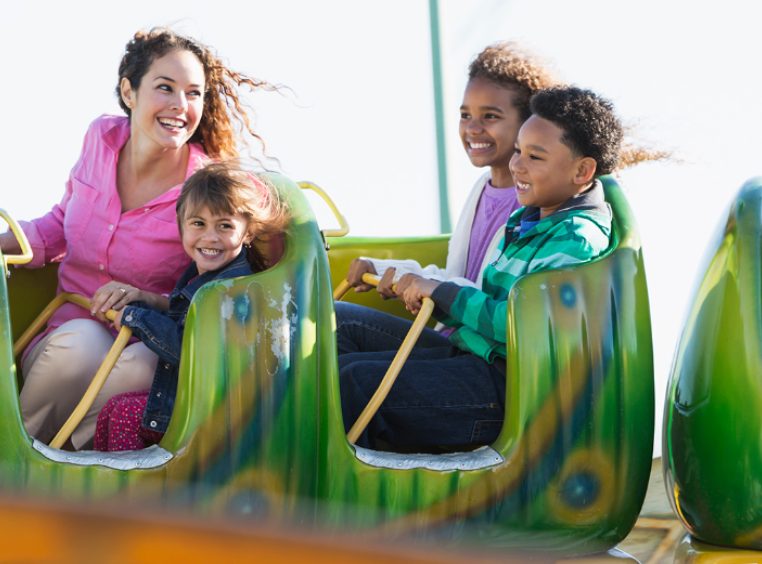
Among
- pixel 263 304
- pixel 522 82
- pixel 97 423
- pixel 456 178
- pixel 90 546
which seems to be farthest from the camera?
pixel 456 178

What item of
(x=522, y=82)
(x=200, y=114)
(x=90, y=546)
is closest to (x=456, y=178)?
(x=522, y=82)

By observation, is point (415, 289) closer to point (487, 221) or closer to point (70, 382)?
point (487, 221)

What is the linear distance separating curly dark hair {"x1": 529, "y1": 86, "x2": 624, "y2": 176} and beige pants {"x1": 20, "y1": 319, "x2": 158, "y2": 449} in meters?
0.92

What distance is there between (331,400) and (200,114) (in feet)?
2.60

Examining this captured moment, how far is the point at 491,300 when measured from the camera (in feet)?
6.43

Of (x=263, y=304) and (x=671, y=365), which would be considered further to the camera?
(x=671, y=365)

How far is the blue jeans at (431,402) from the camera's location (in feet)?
6.40

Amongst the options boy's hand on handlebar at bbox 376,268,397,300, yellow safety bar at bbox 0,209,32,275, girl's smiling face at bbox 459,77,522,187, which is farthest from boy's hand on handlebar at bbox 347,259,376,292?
yellow safety bar at bbox 0,209,32,275

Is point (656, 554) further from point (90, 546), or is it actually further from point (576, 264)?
point (90, 546)

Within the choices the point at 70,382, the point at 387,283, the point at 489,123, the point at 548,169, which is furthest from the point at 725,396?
the point at 70,382

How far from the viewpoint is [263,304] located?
5.82 ft

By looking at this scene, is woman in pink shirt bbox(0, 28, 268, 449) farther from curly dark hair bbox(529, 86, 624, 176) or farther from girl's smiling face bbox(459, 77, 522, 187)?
curly dark hair bbox(529, 86, 624, 176)

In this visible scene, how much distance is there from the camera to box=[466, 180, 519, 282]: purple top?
244 cm

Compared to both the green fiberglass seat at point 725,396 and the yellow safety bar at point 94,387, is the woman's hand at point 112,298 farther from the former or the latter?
the green fiberglass seat at point 725,396
